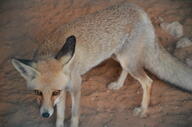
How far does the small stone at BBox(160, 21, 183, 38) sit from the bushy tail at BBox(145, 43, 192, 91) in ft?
4.01

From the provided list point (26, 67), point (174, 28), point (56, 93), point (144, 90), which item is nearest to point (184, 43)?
point (174, 28)

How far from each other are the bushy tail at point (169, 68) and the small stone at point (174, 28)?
48.1 inches

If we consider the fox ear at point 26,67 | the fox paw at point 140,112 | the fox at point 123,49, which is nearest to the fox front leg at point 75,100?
the fox at point 123,49

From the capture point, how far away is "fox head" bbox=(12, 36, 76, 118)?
11.9ft

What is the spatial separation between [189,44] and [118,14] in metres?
1.58

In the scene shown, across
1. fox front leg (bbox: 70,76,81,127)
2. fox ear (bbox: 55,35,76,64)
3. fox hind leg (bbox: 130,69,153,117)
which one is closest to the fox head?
fox ear (bbox: 55,35,76,64)

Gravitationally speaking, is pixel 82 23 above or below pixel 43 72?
above

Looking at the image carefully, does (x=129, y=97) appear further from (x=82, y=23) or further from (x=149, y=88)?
(x=82, y=23)

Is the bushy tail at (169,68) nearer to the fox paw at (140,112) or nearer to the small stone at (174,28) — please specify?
the fox paw at (140,112)

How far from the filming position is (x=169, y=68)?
15.5 feet

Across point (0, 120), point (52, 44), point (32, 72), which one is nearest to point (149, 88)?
point (52, 44)

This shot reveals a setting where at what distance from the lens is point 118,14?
4.66 m

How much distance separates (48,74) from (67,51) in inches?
13.5

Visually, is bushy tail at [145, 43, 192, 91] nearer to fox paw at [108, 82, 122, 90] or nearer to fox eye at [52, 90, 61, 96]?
fox paw at [108, 82, 122, 90]
